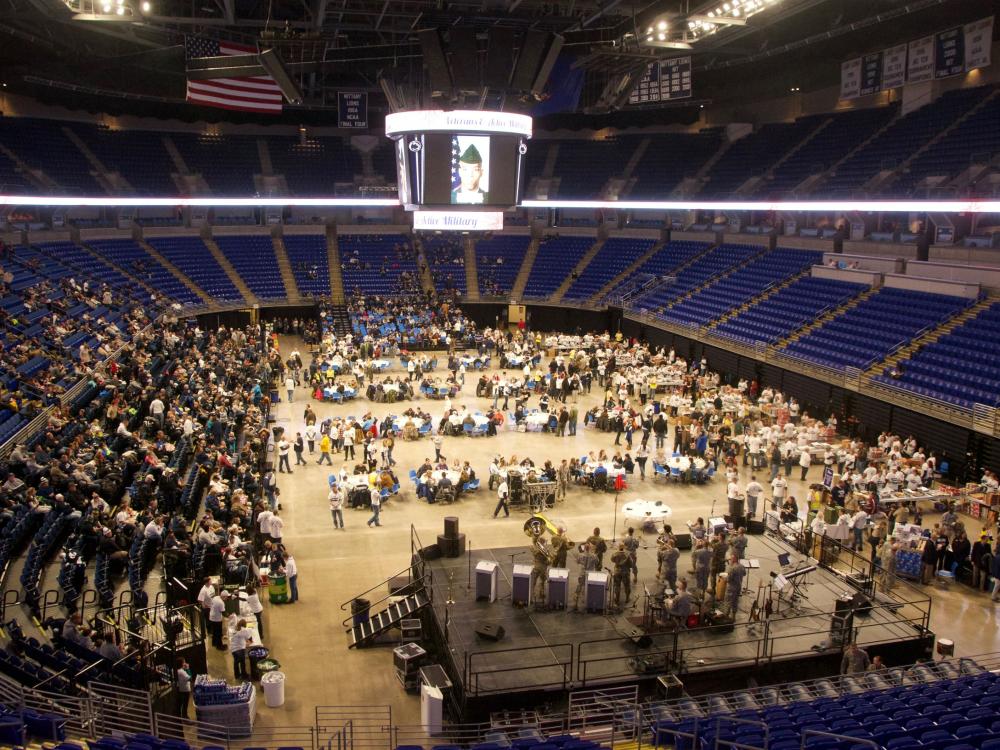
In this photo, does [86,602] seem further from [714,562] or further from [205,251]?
[205,251]

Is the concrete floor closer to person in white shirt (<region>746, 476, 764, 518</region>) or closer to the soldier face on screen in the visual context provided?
person in white shirt (<region>746, 476, 764, 518</region>)

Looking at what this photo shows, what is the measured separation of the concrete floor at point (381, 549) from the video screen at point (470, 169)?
7792mm

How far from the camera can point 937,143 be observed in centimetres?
3316

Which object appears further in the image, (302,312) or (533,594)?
(302,312)

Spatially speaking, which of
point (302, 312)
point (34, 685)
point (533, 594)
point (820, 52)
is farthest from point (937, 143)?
point (34, 685)

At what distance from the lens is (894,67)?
33.6m

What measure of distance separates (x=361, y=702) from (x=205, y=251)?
→ 38392 millimetres

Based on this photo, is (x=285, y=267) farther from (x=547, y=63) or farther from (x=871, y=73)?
(x=547, y=63)

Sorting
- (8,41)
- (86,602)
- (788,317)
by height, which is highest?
(8,41)

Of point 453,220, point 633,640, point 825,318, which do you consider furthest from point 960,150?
point 633,640

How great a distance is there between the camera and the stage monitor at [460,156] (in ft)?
61.8

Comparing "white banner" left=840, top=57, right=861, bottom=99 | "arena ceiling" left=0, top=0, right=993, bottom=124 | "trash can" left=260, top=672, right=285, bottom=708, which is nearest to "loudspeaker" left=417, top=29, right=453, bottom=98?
"arena ceiling" left=0, top=0, right=993, bottom=124

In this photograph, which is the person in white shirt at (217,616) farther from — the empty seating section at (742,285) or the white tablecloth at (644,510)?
the empty seating section at (742,285)

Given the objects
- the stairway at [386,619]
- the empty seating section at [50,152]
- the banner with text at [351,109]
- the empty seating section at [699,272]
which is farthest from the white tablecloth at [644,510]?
the empty seating section at [50,152]
